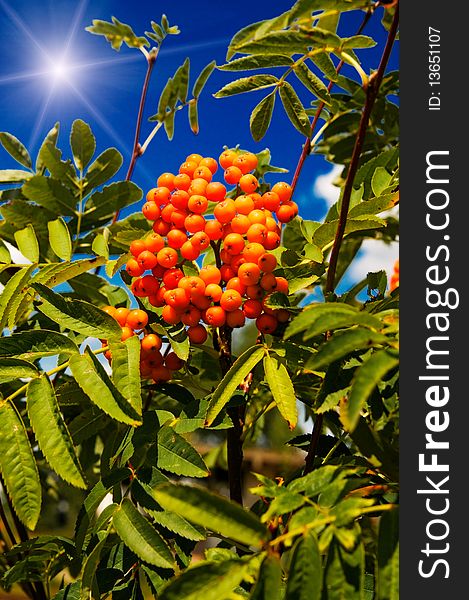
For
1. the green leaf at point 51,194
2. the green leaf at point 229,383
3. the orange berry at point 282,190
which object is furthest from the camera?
the green leaf at point 51,194

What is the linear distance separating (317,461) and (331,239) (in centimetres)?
39

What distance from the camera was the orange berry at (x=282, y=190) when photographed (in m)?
1.07

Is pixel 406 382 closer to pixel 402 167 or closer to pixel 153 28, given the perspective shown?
pixel 402 167

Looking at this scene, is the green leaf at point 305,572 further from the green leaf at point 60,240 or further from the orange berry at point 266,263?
the green leaf at point 60,240

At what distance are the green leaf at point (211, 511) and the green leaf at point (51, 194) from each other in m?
0.97

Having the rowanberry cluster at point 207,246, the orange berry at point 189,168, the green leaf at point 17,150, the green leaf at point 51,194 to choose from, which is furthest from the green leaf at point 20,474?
the green leaf at point 17,150

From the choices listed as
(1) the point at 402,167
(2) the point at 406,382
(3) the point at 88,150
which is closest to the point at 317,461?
(2) the point at 406,382

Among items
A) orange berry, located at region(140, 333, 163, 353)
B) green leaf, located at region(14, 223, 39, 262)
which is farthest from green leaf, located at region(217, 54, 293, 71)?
green leaf, located at region(14, 223, 39, 262)

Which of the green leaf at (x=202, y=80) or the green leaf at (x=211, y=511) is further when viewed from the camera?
the green leaf at (x=202, y=80)

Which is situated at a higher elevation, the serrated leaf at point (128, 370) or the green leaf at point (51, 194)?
the green leaf at point (51, 194)

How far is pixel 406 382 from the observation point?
78cm

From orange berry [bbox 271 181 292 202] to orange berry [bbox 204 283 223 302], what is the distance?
8.4 inches

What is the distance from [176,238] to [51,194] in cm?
50

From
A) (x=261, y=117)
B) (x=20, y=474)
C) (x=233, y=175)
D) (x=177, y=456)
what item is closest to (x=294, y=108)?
(x=261, y=117)
